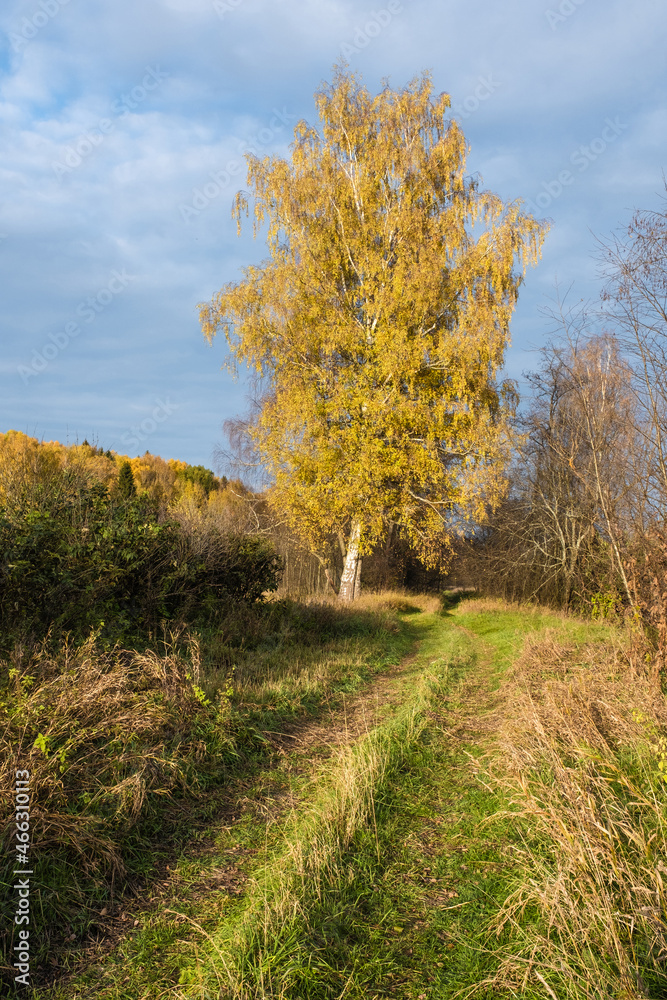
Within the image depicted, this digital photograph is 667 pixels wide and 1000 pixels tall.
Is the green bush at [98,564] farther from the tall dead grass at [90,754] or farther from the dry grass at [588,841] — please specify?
the dry grass at [588,841]

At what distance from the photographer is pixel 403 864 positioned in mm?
3498

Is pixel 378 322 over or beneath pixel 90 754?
over

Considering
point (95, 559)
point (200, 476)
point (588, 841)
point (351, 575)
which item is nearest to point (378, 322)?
point (351, 575)

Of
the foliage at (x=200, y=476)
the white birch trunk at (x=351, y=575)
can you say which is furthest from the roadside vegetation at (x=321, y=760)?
the foliage at (x=200, y=476)

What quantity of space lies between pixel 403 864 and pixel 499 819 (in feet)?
2.67

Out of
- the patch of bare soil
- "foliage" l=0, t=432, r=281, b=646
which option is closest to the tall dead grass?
"foliage" l=0, t=432, r=281, b=646

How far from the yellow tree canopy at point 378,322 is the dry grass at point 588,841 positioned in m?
10.3

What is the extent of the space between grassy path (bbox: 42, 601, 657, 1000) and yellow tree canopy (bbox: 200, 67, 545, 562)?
10.2m

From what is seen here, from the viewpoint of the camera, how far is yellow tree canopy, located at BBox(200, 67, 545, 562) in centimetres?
1528

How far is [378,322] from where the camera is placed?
16.2 metres

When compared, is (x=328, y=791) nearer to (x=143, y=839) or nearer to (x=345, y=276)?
(x=143, y=839)

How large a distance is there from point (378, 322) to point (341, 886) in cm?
1496

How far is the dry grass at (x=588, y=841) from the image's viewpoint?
95.6 inches

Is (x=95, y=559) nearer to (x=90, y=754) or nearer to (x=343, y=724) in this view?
(x=90, y=754)
